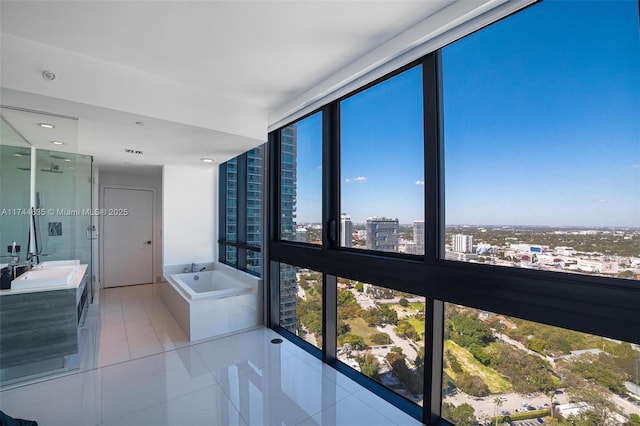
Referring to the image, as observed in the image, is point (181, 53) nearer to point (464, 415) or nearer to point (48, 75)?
point (48, 75)

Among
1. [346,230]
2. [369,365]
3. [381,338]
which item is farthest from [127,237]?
[381,338]

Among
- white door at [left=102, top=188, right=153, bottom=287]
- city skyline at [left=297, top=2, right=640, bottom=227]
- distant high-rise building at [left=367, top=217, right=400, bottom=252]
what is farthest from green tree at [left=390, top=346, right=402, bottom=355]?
white door at [left=102, top=188, right=153, bottom=287]

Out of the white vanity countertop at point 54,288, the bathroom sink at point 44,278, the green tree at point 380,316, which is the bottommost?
the green tree at point 380,316

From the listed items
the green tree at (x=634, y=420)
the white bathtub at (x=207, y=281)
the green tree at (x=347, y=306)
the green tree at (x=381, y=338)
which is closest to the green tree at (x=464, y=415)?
the green tree at (x=381, y=338)

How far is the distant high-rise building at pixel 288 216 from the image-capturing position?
10.6ft

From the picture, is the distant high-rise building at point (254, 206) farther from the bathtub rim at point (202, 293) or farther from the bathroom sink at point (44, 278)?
the bathroom sink at point (44, 278)

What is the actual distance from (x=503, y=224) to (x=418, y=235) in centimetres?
50

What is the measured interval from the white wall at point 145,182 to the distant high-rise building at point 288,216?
2674mm

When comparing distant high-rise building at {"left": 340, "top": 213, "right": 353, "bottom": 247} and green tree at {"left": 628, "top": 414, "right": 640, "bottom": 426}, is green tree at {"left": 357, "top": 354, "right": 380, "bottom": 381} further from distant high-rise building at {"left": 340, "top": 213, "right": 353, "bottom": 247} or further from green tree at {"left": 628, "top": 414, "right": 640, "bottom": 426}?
green tree at {"left": 628, "top": 414, "right": 640, "bottom": 426}

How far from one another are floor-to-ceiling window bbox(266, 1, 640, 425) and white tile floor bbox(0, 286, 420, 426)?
0.30 meters

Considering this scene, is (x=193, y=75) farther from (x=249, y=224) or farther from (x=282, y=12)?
(x=249, y=224)

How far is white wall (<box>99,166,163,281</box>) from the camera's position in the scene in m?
5.08

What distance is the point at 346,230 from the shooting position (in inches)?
98.4

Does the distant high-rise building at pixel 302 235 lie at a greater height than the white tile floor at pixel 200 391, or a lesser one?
greater
